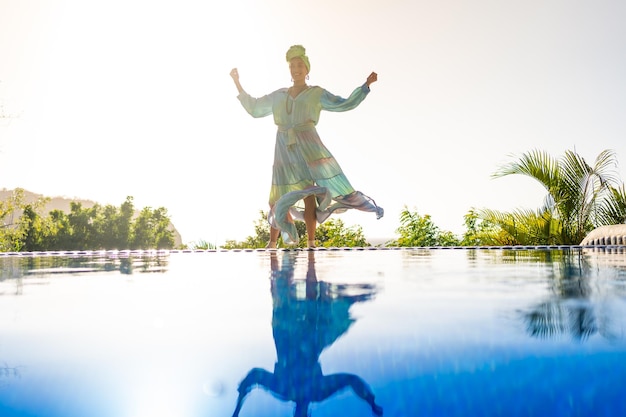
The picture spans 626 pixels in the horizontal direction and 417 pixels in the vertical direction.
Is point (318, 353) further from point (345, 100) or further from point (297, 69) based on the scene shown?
point (297, 69)

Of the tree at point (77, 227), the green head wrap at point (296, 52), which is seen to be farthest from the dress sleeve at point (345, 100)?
the tree at point (77, 227)

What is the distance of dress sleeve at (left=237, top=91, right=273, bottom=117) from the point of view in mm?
5660

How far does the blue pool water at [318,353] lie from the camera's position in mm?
700

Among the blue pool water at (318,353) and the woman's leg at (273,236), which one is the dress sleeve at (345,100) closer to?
the woman's leg at (273,236)

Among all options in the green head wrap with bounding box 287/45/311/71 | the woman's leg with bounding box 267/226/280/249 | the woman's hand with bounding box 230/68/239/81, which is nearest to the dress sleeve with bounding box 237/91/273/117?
the woman's hand with bounding box 230/68/239/81

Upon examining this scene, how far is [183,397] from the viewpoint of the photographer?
2.41 feet

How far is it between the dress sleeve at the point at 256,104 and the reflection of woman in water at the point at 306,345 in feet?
13.1

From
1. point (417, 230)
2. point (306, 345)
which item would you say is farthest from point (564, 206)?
point (306, 345)

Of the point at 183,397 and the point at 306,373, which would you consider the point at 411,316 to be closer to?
the point at 306,373

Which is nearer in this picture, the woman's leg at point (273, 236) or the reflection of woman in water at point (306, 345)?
the reflection of woman in water at point (306, 345)

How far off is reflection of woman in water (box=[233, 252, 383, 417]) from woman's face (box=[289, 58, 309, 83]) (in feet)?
13.2

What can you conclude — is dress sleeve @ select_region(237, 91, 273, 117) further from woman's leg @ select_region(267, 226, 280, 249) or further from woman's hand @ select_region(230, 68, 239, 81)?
woman's leg @ select_region(267, 226, 280, 249)

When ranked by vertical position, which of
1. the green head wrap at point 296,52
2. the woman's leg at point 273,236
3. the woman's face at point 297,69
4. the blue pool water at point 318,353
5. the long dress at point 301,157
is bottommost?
the blue pool water at point 318,353

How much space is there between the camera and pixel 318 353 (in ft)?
3.11
